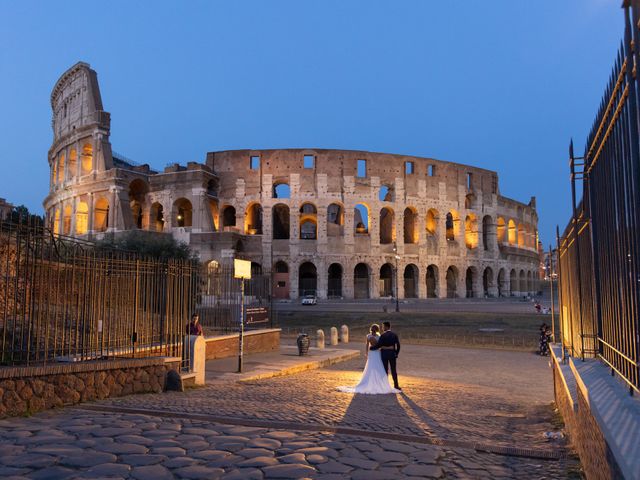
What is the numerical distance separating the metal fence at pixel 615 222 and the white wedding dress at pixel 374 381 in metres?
4.65

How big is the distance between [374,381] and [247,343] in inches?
253

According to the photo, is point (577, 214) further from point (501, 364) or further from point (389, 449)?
point (501, 364)

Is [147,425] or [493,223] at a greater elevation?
[493,223]

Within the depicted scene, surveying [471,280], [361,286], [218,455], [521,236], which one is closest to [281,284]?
[361,286]

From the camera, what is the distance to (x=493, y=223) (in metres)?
53.4

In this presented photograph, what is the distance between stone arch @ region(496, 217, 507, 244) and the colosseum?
505 cm

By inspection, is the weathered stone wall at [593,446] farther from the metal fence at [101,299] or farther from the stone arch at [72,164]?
the stone arch at [72,164]

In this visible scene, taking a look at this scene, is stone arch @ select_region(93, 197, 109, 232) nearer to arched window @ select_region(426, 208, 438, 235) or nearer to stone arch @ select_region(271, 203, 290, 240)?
stone arch @ select_region(271, 203, 290, 240)

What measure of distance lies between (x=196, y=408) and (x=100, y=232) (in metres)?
39.4

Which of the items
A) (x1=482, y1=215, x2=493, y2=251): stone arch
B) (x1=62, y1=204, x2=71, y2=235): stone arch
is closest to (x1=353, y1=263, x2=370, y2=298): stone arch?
(x1=482, y1=215, x2=493, y2=251): stone arch

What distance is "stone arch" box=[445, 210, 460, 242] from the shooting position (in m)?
50.2

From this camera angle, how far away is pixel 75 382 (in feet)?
23.3

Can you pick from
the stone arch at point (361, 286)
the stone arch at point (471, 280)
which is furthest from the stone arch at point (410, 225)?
the stone arch at point (471, 280)

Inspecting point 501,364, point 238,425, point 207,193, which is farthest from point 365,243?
point 238,425
